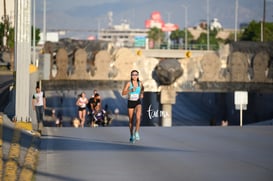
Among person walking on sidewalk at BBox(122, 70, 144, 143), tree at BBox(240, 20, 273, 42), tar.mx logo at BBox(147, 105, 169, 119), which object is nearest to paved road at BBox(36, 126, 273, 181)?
person walking on sidewalk at BBox(122, 70, 144, 143)

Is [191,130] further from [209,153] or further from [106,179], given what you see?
[106,179]

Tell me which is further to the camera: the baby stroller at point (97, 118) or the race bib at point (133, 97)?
the baby stroller at point (97, 118)

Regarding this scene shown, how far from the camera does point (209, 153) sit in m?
17.0

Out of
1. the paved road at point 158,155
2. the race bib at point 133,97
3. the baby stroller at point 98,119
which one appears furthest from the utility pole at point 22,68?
the baby stroller at point 98,119

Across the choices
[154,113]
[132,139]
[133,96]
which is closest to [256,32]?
[154,113]

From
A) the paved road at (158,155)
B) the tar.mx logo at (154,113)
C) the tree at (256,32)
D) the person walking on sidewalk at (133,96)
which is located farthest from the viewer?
the tree at (256,32)

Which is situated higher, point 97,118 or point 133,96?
point 133,96

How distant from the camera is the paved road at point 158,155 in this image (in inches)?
529

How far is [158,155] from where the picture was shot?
1655 centimetres

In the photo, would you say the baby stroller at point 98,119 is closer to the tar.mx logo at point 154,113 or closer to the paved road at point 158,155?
the tar.mx logo at point 154,113

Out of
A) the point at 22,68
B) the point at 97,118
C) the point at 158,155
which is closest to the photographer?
the point at 158,155

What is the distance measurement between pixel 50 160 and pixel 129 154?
180 cm

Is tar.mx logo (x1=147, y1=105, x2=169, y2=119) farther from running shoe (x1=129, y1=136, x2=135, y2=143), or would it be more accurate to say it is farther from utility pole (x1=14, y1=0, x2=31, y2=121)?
running shoe (x1=129, y1=136, x2=135, y2=143)

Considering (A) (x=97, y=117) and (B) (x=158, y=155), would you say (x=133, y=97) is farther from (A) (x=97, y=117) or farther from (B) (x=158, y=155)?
(A) (x=97, y=117)
